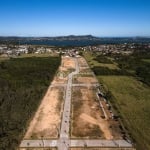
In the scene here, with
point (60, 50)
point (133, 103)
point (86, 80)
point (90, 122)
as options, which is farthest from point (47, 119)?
point (60, 50)

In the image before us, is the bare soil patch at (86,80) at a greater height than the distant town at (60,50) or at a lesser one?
greater

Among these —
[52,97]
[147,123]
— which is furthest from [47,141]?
[52,97]

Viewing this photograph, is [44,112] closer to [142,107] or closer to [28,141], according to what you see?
[28,141]

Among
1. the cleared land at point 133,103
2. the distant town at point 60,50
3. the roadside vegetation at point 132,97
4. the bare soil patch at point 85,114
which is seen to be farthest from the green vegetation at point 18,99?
the distant town at point 60,50

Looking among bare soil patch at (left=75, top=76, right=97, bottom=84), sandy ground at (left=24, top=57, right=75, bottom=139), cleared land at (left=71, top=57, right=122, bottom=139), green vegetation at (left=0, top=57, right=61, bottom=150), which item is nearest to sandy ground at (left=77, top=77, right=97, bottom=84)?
bare soil patch at (left=75, top=76, right=97, bottom=84)

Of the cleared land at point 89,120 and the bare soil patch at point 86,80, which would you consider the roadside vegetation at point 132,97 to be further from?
the bare soil patch at point 86,80

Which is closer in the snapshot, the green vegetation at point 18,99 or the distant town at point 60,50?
the green vegetation at point 18,99
